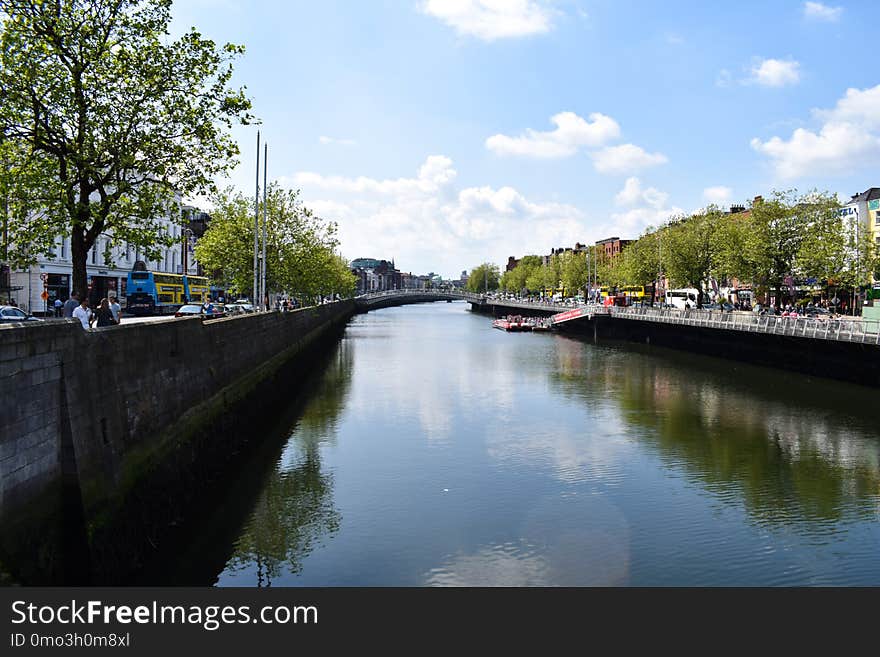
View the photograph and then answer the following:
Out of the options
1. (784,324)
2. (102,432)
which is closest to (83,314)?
(102,432)

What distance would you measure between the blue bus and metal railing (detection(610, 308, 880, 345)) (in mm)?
43559

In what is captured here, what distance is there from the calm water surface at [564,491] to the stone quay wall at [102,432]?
1855 millimetres

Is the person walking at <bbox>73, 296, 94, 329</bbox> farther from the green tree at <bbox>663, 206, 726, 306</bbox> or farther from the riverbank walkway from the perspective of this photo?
the green tree at <bbox>663, 206, 726, 306</bbox>

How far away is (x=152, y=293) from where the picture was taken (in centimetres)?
6088

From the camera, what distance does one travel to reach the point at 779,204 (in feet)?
202

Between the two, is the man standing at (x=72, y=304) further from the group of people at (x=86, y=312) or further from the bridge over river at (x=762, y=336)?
the bridge over river at (x=762, y=336)

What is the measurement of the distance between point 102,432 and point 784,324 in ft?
138

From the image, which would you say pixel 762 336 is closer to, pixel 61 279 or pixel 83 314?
pixel 83 314

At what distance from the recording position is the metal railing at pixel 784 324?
38.0m

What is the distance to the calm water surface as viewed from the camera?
1534 centimetres

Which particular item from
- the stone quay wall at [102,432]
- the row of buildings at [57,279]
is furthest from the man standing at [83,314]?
the row of buildings at [57,279]
